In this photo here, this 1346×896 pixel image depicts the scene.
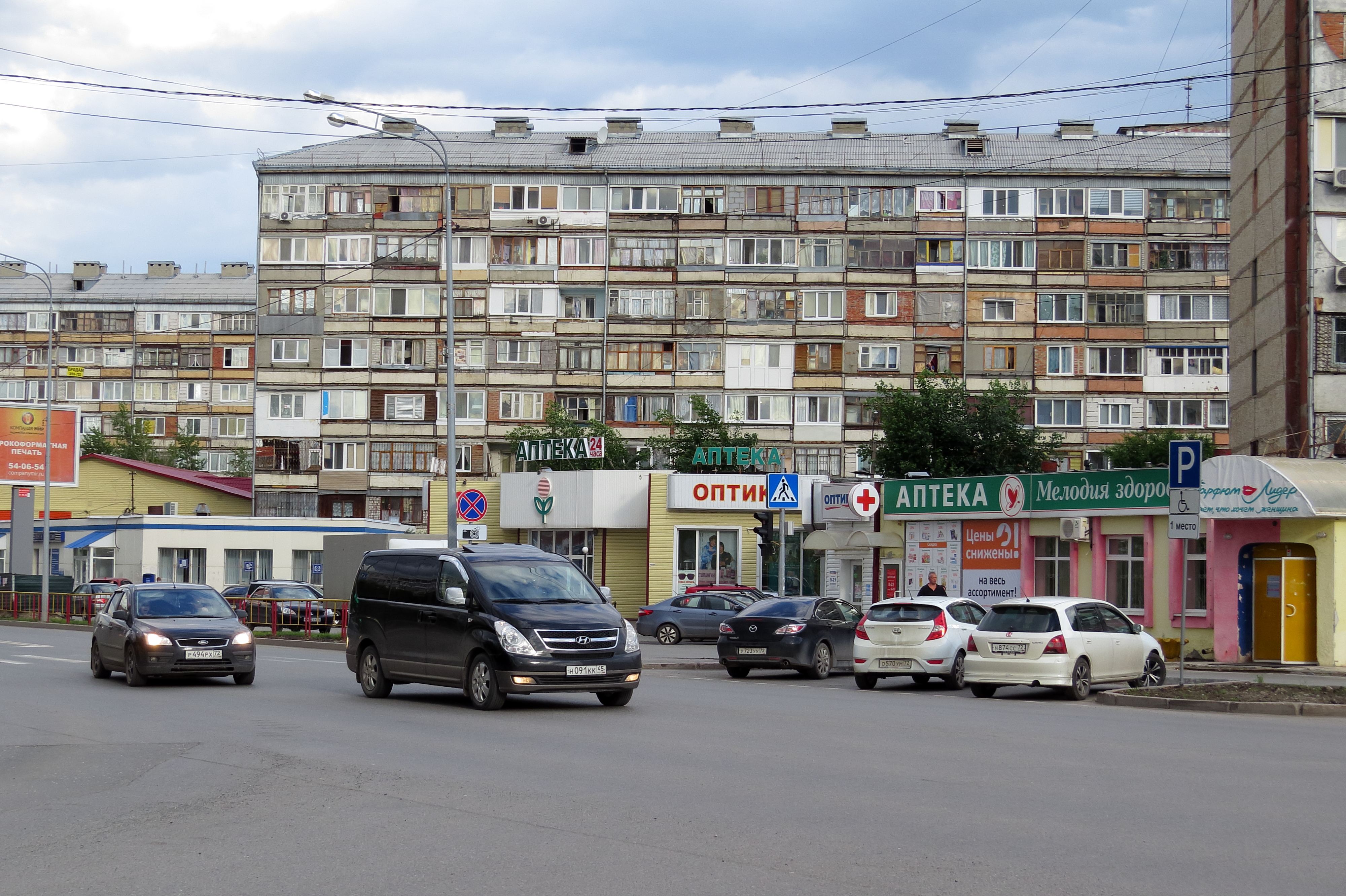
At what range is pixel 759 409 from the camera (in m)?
78.9

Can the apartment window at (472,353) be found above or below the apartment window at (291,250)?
below

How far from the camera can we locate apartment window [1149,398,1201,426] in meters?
77.2

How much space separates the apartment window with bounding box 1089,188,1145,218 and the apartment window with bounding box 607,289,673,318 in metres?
22.7

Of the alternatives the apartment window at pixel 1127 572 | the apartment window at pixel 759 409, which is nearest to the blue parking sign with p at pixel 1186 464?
the apartment window at pixel 1127 572

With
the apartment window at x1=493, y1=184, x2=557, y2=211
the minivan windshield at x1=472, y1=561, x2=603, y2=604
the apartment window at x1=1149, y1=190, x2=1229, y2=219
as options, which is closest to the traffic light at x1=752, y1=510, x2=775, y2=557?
the minivan windshield at x1=472, y1=561, x2=603, y2=604

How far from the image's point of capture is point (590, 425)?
77.4m

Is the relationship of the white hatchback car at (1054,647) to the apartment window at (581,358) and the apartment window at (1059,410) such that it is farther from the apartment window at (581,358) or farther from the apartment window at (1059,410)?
the apartment window at (581,358)

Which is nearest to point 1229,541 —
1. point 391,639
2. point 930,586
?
point 930,586

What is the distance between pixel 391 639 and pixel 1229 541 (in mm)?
19674

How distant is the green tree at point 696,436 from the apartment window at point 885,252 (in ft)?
36.4

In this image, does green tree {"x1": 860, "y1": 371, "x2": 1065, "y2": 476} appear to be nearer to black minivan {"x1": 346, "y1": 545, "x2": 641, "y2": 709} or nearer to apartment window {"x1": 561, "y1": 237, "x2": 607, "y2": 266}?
apartment window {"x1": 561, "y1": 237, "x2": 607, "y2": 266}

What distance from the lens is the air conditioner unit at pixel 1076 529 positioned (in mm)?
34750

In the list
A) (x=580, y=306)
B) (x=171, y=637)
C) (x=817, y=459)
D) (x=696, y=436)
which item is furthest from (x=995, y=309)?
(x=171, y=637)

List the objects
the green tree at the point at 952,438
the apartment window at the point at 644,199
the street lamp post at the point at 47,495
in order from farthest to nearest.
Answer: the apartment window at the point at 644,199 → the green tree at the point at 952,438 → the street lamp post at the point at 47,495
